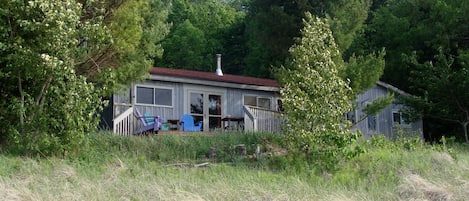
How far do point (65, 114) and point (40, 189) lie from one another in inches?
108

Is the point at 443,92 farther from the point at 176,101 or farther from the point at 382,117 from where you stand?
the point at 176,101

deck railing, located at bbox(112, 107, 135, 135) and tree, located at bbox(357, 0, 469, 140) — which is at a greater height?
tree, located at bbox(357, 0, 469, 140)

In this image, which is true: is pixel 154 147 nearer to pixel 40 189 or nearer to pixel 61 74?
pixel 61 74

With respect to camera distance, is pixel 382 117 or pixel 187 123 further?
pixel 382 117

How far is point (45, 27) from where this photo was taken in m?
11.1

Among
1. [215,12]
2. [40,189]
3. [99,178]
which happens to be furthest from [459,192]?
[215,12]

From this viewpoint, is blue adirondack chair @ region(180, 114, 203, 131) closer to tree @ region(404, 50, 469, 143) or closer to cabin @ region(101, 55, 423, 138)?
cabin @ region(101, 55, 423, 138)

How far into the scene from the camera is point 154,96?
63.1 feet

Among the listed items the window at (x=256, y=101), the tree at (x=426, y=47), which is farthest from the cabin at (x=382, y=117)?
the window at (x=256, y=101)

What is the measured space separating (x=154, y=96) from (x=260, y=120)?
13.2 ft

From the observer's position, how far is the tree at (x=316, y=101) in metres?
12.4

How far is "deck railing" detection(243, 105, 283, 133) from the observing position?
17.1 m

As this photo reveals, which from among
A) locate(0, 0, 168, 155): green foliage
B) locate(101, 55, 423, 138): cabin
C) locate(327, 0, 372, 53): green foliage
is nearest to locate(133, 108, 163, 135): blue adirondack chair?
locate(101, 55, 423, 138): cabin

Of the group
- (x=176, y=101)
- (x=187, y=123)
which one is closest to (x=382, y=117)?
(x=176, y=101)
